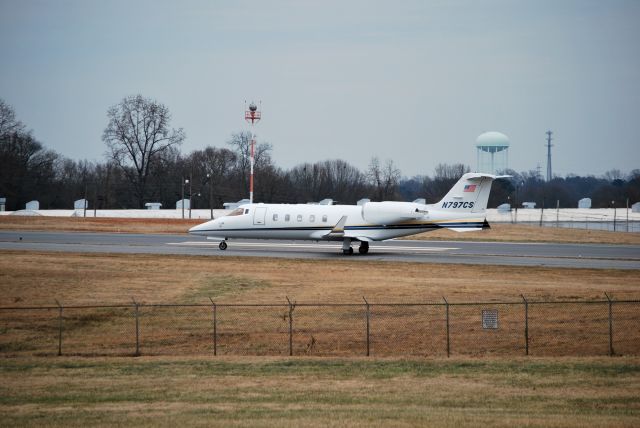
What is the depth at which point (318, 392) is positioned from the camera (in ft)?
59.9

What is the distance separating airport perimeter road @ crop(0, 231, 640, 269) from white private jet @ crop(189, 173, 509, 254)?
3.95ft

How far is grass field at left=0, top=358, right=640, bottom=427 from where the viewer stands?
51.2 ft

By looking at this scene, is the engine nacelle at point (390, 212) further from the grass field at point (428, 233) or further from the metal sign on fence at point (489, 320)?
the metal sign on fence at point (489, 320)

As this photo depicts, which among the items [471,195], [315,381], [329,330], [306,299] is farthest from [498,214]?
[315,381]

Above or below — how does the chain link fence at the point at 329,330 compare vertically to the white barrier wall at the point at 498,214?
below

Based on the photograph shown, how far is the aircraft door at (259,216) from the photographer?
152 ft

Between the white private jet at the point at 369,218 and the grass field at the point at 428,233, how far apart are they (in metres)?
16.7

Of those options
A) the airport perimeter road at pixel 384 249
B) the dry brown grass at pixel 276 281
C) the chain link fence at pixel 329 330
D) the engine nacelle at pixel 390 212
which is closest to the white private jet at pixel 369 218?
the engine nacelle at pixel 390 212

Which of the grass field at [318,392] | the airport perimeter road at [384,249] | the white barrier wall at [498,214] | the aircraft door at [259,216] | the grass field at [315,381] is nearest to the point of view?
the grass field at [318,392]

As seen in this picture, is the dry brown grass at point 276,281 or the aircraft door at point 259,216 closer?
the dry brown grass at point 276,281

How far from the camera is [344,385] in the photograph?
1903cm

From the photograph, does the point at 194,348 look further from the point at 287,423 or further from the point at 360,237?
the point at 360,237

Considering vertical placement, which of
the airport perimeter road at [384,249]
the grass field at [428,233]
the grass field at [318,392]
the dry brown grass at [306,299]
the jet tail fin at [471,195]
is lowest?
the grass field at [318,392]

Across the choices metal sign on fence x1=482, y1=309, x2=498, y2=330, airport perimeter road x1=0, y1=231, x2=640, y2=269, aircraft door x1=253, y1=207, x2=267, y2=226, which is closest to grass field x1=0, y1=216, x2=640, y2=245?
airport perimeter road x1=0, y1=231, x2=640, y2=269
